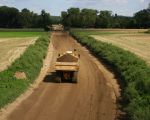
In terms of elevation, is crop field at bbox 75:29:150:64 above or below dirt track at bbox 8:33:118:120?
below

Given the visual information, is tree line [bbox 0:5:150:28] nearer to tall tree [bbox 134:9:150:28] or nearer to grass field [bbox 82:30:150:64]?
tall tree [bbox 134:9:150:28]

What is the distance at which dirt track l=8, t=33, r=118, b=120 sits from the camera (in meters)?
18.7

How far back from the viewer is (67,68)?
27.4m

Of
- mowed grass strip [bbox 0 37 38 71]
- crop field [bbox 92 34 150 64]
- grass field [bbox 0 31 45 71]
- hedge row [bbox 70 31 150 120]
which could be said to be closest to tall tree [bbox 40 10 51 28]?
grass field [bbox 0 31 45 71]

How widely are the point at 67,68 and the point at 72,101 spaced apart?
5.78 meters

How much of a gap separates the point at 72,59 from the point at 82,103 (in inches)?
280

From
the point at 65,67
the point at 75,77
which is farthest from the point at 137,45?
A: the point at 65,67

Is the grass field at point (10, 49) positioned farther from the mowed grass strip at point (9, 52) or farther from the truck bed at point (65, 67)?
the truck bed at point (65, 67)

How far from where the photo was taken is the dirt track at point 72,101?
18.7m

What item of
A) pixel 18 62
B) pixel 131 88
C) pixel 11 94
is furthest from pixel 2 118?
pixel 18 62

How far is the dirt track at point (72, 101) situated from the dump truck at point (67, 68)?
0.56m

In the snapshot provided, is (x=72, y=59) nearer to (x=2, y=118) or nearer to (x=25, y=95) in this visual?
(x=25, y=95)

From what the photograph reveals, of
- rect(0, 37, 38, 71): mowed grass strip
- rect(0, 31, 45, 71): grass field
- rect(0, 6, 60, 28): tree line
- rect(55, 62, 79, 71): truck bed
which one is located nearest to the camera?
rect(55, 62, 79, 71): truck bed

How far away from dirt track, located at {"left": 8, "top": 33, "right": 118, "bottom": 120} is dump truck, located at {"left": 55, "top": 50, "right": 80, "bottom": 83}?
1.84 feet
